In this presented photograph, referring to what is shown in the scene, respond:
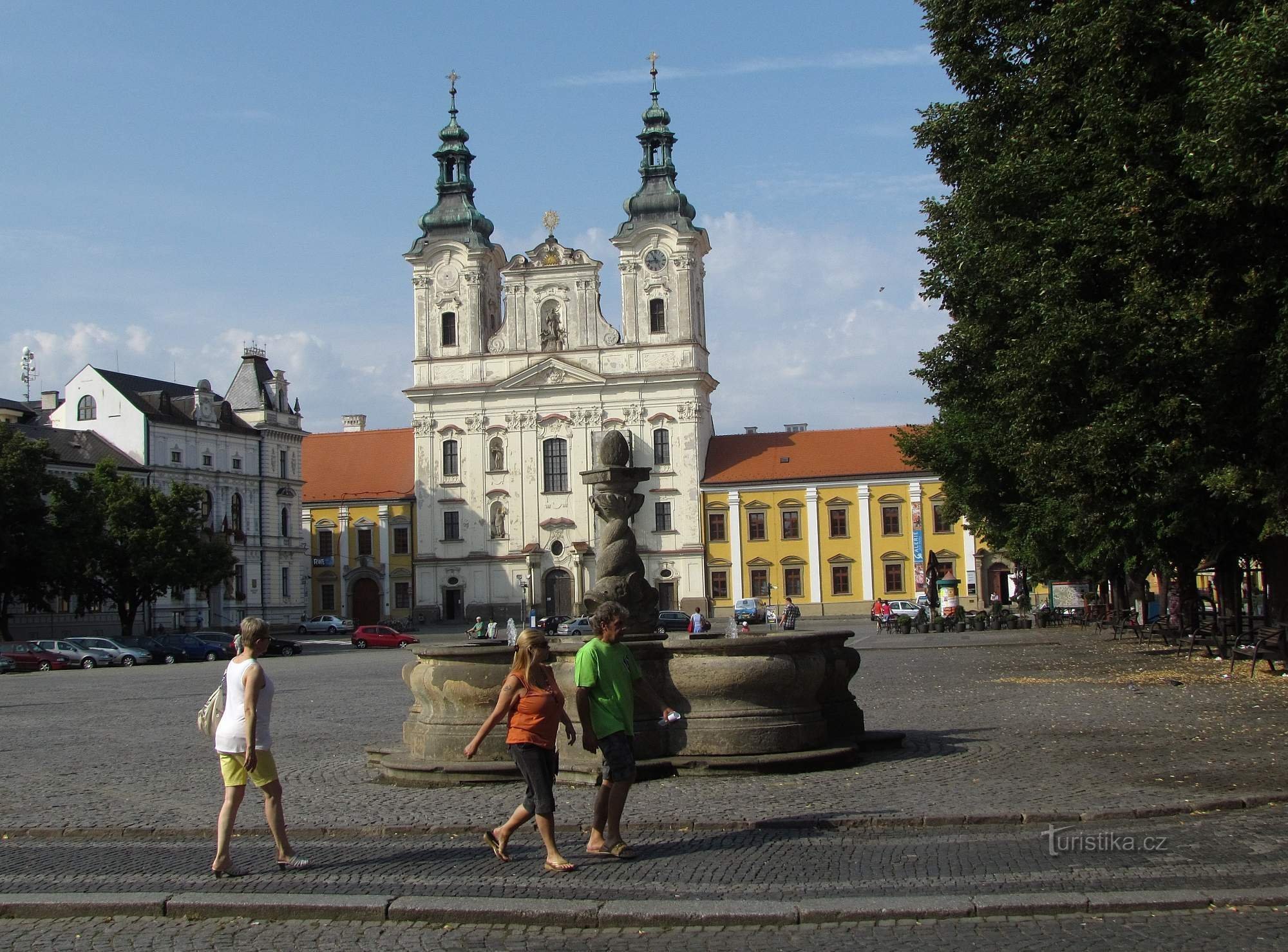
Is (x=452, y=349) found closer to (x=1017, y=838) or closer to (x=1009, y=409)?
(x=1009, y=409)

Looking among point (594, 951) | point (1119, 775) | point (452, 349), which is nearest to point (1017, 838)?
point (1119, 775)

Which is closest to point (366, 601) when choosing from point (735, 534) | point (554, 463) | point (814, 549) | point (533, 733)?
point (554, 463)

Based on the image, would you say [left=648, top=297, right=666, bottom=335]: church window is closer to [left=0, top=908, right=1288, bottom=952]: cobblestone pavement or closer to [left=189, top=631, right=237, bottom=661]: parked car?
[left=189, top=631, right=237, bottom=661]: parked car

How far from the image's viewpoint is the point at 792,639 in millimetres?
12617

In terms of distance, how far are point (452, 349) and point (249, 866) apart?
73627mm

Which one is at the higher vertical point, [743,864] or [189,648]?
[189,648]

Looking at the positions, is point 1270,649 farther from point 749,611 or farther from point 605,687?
point 749,611

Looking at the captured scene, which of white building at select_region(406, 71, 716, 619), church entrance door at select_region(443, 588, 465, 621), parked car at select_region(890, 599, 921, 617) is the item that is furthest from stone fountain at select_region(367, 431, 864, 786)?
church entrance door at select_region(443, 588, 465, 621)

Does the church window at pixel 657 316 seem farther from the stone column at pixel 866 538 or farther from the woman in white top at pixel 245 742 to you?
the woman in white top at pixel 245 742

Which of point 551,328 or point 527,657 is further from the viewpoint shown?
point 551,328

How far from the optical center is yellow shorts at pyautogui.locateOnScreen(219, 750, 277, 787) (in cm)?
875

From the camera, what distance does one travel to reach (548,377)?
263ft

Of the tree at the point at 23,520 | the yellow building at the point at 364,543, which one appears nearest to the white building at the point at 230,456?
the yellow building at the point at 364,543

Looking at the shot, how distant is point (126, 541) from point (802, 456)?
Result: 1573 inches
